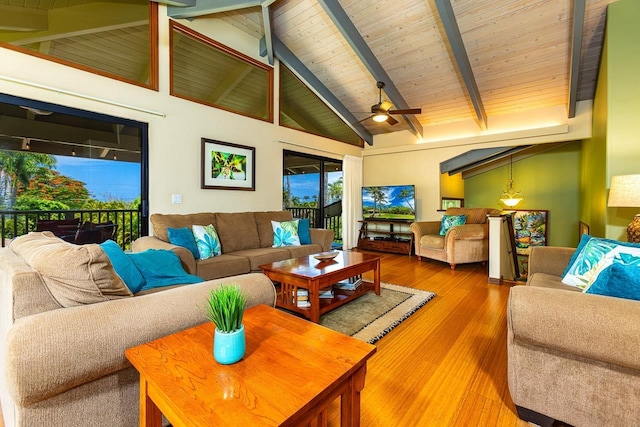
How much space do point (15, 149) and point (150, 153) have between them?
1.09 m

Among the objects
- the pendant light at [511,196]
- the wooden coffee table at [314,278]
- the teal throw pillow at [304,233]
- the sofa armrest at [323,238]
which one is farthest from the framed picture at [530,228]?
the wooden coffee table at [314,278]

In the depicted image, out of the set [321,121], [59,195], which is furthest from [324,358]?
[321,121]

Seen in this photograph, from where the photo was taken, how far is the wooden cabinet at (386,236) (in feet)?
18.6

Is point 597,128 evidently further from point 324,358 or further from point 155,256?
point 155,256

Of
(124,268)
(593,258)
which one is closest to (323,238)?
(124,268)

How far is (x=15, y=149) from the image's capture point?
2646 millimetres

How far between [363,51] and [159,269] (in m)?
3.88

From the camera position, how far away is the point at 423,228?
5.08m

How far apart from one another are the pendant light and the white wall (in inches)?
197

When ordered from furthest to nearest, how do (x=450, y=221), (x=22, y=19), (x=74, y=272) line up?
(x=450, y=221) → (x=22, y=19) → (x=74, y=272)

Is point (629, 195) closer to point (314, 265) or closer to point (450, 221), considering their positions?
point (450, 221)

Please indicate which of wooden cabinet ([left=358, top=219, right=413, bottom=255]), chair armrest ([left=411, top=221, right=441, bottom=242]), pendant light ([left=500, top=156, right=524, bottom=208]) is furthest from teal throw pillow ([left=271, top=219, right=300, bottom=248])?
pendant light ([left=500, top=156, right=524, bottom=208])

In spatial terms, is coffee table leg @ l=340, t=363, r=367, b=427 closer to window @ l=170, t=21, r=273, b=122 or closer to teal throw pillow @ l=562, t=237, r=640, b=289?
teal throw pillow @ l=562, t=237, r=640, b=289

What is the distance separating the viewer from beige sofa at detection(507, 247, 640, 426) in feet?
3.52
